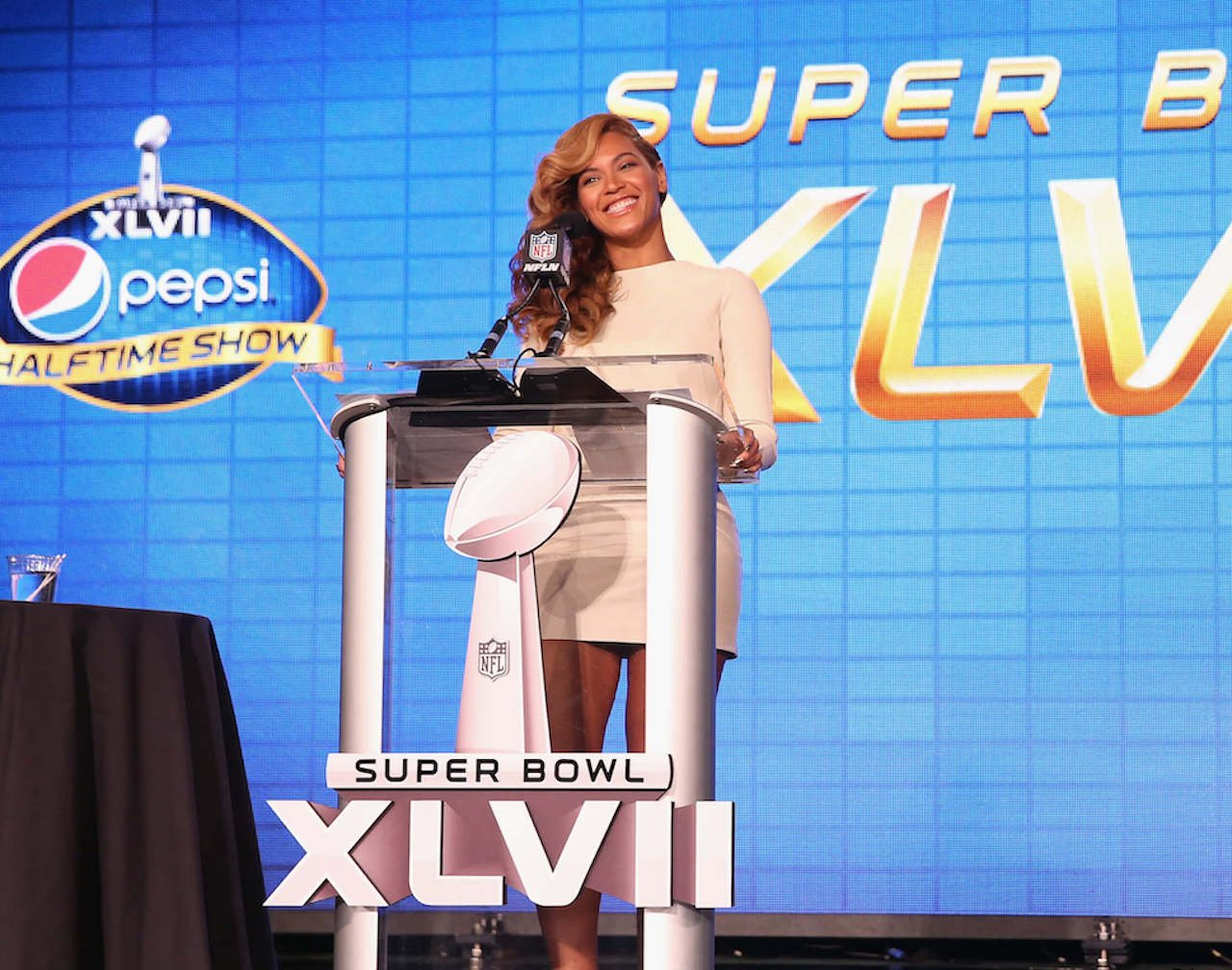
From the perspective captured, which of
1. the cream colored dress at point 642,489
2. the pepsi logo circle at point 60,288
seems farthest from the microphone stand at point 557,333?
the pepsi logo circle at point 60,288

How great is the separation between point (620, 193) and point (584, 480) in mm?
577

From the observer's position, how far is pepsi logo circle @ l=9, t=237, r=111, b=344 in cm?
391

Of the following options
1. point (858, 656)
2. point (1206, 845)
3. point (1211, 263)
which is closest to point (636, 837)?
point (858, 656)

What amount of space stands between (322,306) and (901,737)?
169 cm

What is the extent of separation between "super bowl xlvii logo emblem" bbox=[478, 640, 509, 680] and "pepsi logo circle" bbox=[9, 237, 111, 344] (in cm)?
272

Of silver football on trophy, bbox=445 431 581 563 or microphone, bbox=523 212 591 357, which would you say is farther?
microphone, bbox=523 212 591 357

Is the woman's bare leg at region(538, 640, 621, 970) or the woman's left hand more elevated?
the woman's left hand

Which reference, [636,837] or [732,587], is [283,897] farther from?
[732,587]

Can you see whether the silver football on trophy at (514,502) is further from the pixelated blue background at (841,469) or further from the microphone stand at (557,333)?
the pixelated blue background at (841,469)

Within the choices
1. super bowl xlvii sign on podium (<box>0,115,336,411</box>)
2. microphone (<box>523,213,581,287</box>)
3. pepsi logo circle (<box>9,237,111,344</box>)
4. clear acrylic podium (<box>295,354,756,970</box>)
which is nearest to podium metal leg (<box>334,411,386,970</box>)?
clear acrylic podium (<box>295,354,756,970</box>)

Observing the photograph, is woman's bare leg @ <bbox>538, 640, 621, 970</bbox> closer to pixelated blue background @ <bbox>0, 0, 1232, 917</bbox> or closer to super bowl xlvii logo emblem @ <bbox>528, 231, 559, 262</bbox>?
super bowl xlvii logo emblem @ <bbox>528, 231, 559, 262</bbox>

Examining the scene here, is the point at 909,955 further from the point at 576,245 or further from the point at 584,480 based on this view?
the point at 584,480

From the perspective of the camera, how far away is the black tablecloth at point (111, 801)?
1.76m

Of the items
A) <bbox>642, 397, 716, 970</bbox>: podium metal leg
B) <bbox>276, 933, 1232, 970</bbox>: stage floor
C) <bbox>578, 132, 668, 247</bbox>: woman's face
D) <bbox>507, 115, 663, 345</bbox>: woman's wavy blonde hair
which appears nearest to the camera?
<bbox>642, 397, 716, 970</bbox>: podium metal leg
